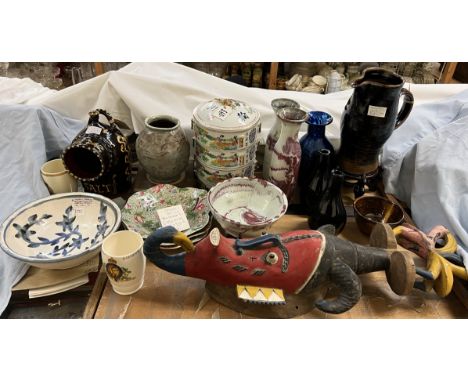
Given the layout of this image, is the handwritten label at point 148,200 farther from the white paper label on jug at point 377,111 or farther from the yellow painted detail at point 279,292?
the white paper label on jug at point 377,111

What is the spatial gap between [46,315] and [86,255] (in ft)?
0.65

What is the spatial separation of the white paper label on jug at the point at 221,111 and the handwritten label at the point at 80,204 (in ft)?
1.49

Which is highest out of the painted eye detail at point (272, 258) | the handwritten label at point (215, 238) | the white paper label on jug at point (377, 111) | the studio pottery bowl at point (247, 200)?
the white paper label on jug at point (377, 111)

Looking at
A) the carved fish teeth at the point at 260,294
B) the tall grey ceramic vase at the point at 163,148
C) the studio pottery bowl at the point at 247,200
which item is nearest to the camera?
the carved fish teeth at the point at 260,294

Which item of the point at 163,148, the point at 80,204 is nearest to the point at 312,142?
the point at 163,148

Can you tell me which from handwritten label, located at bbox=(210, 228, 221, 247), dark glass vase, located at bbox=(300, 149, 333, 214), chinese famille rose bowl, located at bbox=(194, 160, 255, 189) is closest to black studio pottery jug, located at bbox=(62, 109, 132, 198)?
chinese famille rose bowl, located at bbox=(194, 160, 255, 189)

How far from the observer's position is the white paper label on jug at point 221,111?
1.09 m

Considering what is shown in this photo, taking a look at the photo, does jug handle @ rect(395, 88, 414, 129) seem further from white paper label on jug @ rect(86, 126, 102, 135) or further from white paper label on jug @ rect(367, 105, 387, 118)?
white paper label on jug @ rect(86, 126, 102, 135)

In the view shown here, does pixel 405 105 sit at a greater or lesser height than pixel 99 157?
greater

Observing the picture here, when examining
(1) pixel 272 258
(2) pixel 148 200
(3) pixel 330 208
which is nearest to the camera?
(1) pixel 272 258

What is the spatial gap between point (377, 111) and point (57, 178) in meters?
1.01

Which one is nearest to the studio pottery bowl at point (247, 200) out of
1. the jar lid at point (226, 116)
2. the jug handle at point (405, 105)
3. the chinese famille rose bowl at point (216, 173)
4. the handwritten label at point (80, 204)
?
the chinese famille rose bowl at point (216, 173)

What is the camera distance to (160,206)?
1.13 meters

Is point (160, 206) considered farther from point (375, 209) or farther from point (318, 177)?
point (375, 209)
